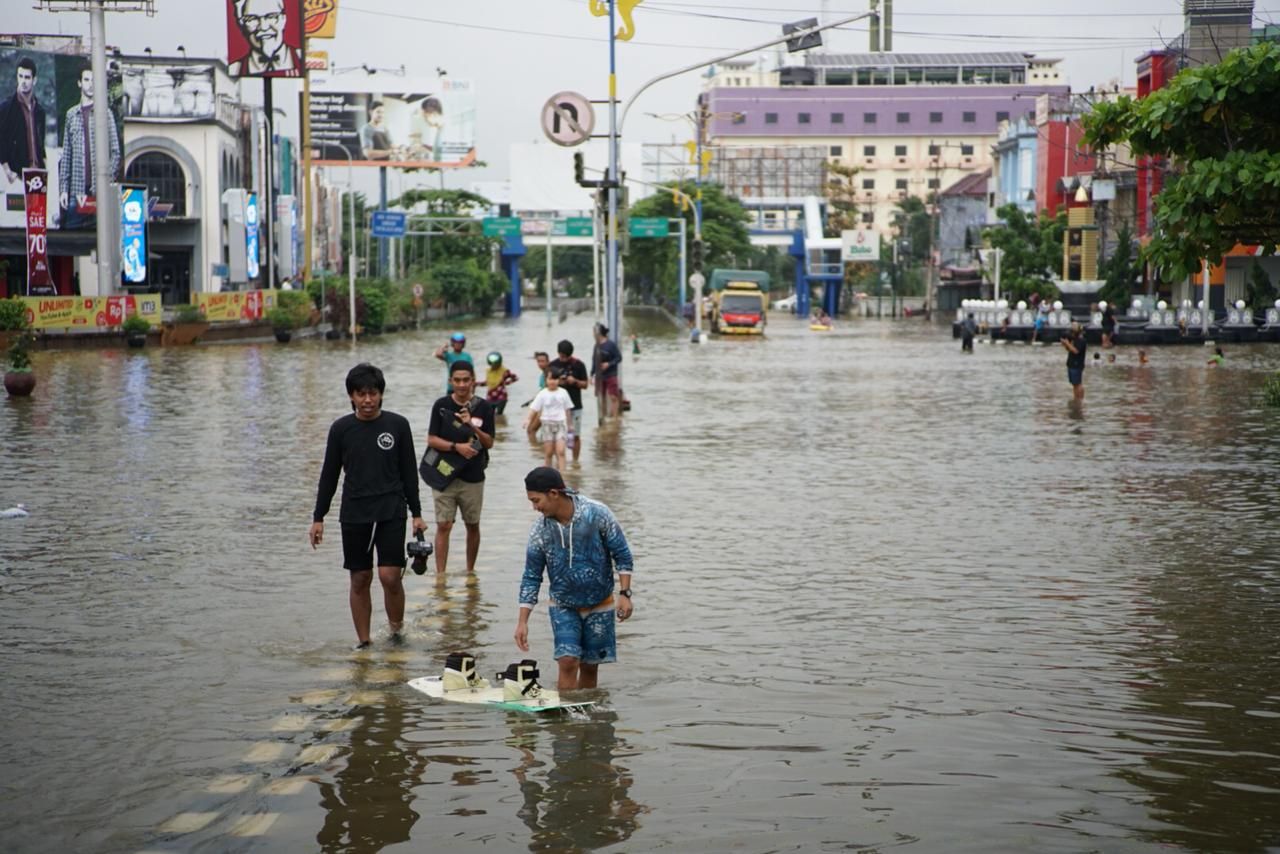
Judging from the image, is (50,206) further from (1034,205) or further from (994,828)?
(994,828)

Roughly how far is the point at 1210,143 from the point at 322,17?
79.0 m

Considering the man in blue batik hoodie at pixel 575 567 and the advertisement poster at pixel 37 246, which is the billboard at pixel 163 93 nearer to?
the advertisement poster at pixel 37 246

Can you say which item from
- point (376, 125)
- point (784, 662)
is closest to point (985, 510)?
point (784, 662)

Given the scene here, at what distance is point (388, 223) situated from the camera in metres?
75.1

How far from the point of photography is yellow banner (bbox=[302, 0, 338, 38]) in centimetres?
8888

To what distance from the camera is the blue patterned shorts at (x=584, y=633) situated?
8242 millimetres

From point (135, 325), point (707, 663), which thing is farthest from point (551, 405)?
point (135, 325)

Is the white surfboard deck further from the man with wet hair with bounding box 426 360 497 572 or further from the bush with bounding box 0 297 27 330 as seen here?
the bush with bounding box 0 297 27 330

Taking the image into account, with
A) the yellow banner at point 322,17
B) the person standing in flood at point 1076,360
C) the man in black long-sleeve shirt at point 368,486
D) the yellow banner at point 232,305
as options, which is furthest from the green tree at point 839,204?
the man in black long-sleeve shirt at point 368,486

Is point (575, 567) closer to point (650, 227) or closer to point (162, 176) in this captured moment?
point (162, 176)

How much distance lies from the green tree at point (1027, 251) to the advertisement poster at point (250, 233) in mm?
34930

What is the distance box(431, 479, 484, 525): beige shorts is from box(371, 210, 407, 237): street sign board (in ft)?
208

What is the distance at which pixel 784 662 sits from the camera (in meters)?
9.45

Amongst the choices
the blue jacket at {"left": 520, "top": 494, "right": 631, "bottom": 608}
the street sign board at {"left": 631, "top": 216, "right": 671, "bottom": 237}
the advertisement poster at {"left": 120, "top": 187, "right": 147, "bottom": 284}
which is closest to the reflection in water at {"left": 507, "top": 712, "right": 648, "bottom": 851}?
the blue jacket at {"left": 520, "top": 494, "right": 631, "bottom": 608}
